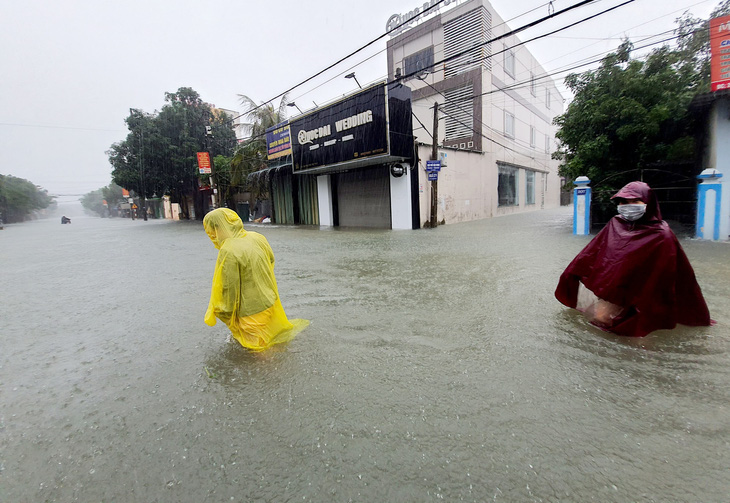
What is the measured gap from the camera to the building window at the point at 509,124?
20.3 metres

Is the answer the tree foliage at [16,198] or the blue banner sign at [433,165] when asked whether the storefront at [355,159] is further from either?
the tree foliage at [16,198]

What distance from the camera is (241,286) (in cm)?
294

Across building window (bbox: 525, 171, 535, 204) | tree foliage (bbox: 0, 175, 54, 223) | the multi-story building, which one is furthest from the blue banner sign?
tree foliage (bbox: 0, 175, 54, 223)

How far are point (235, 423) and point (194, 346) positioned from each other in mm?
1510

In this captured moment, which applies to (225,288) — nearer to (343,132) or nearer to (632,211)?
(632,211)

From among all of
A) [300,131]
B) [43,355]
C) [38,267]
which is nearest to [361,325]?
[43,355]

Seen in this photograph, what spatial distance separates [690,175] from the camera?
33.8 ft

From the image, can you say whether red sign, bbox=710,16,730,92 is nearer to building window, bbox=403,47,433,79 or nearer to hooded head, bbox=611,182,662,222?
hooded head, bbox=611,182,662,222

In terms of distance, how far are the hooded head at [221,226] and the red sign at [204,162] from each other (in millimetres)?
23196

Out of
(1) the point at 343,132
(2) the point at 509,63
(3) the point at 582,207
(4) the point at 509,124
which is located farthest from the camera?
(4) the point at 509,124

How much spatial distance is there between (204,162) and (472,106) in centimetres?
1791

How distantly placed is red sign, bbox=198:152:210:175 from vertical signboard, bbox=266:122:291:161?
706 centimetres

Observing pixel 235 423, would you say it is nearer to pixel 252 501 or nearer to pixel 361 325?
pixel 252 501

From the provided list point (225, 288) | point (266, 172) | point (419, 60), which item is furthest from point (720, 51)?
point (266, 172)
